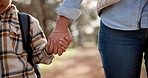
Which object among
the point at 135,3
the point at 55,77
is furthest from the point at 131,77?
the point at 55,77

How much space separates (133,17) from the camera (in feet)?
6.24

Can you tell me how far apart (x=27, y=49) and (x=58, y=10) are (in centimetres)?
36

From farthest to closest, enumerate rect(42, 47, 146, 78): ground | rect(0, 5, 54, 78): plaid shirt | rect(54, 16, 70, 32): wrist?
rect(42, 47, 146, 78): ground → rect(0, 5, 54, 78): plaid shirt → rect(54, 16, 70, 32): wrist

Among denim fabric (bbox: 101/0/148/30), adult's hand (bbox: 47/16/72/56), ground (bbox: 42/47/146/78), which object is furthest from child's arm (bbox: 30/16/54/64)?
ground (bbox: 42/47/146/78)

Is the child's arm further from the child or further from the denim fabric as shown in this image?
the denim fabric

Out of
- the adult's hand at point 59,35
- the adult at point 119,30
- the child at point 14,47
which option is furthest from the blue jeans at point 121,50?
the child at point 14,47

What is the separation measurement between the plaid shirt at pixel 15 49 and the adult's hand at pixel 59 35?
0.18 metres

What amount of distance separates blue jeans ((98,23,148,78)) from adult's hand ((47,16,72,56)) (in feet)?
0.84

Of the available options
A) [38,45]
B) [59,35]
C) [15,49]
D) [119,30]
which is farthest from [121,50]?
[15,49]

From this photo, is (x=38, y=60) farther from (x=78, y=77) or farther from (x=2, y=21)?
(x=78, y=77)

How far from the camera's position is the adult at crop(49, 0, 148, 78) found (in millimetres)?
1894

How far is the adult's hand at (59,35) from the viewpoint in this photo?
1.87 meters

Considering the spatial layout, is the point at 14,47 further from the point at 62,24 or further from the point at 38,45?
the point at 62,24

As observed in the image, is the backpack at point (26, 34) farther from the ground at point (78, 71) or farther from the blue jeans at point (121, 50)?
the ground at point (78, 71)
